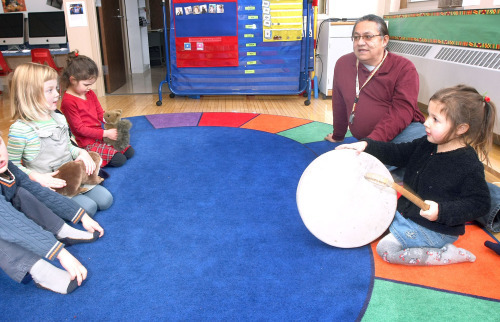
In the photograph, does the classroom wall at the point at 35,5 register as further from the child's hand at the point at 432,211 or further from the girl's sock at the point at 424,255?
the child's hand at the point at 432,211

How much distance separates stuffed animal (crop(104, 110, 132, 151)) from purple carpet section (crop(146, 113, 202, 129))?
842 mm

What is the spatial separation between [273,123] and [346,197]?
87.9 inches

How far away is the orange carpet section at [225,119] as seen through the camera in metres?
3.57

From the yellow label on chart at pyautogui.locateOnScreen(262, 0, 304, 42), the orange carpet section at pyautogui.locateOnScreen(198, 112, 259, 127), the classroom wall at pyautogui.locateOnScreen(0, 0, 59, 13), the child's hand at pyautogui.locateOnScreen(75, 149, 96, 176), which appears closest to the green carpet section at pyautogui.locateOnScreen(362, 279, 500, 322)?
the child's hand at pyautogui.locateOnScreen(75, 149, 96, 176)

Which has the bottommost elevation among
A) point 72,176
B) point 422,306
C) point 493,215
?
point 422,306

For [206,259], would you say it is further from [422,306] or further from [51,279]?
[422,306]

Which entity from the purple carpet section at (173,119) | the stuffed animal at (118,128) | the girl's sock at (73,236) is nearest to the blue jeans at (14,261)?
the girl's sock at (73,236)

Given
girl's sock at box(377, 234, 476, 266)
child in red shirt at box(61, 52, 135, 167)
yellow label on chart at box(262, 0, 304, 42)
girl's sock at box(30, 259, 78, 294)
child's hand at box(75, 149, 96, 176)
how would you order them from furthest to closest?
yellow label on chart at box(262, 0, 304, 42) → child in red shirt at box(61, 52, 135, 167) → child's hand at box(75, 149, 96, 176) → girl's sock at box(377, 234, 476, 266) → girl's sock at box(30, 259, 78, 294)

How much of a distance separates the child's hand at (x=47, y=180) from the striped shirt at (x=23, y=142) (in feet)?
0.11

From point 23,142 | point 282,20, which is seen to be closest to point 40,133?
point 23,142

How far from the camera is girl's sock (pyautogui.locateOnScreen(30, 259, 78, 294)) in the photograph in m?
1.36

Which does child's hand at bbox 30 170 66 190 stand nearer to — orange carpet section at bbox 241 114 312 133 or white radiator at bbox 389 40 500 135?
orange carpet section at bbox 241 114 312 133

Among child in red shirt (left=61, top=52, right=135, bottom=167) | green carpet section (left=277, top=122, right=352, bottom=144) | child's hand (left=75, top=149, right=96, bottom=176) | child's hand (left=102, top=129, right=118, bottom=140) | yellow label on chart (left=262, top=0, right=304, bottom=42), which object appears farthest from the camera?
yellow label on chart (left=262, top=0, right=304, bottom=42)

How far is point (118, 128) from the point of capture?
2627 mm
